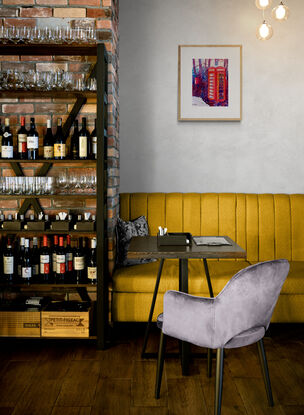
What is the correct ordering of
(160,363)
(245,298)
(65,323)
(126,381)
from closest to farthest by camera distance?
(245,298), (160,363), (126,381), (65,323)

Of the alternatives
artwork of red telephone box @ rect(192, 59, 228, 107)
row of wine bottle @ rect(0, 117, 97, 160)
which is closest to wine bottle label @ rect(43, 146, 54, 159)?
row of wine bottle @ rect(0, 117, 97, 160)

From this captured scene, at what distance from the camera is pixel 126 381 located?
235 centimetres

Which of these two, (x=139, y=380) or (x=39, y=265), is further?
(x=39, y=265)

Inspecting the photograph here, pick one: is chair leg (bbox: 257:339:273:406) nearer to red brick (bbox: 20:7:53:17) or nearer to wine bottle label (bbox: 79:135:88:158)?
wine bottle label (bbox: 79:135:88:158)

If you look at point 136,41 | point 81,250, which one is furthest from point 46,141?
point 136,41

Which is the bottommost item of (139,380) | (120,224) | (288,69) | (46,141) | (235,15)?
(139,380)

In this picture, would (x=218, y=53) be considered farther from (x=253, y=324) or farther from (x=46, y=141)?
(x=253, y=324)

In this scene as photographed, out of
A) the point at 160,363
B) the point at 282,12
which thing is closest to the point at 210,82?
the point at 282,12

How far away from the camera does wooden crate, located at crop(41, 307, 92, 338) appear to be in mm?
2789

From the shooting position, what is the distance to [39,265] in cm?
300

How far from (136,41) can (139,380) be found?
2.94 meters

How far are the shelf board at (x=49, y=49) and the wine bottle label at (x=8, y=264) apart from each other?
1.46 meters

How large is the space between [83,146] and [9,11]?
3.78 ft

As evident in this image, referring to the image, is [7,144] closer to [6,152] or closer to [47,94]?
[6,152]
